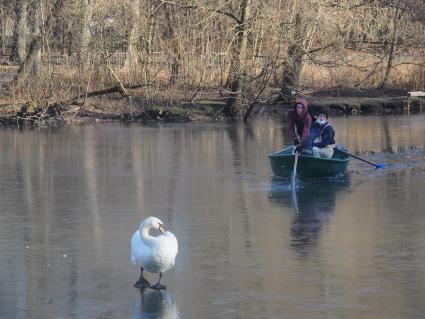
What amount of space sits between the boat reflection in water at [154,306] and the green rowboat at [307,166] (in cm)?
898

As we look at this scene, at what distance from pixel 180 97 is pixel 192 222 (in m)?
21.5

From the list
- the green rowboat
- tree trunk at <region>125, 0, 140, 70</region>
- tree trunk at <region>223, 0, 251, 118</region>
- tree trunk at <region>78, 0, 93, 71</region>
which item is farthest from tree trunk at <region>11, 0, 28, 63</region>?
the green rowboat

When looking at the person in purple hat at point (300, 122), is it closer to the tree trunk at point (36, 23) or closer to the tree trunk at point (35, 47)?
the tree trunk at point (36, 23)

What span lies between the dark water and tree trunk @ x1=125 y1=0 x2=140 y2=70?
9865 millimetres

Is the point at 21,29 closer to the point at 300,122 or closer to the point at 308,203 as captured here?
the point at 300,122

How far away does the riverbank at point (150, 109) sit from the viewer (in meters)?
33.9

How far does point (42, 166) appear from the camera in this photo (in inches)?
891

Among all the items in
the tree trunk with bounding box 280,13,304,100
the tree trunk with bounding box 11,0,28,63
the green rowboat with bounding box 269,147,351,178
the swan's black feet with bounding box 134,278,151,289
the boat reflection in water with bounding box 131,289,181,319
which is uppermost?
the tree trunk with bounding box 11,0,28,63

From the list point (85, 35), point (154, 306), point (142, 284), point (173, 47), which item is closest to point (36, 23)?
point (85, 35)

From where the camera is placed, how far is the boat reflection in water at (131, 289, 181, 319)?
9742 millimetres

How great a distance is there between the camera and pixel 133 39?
3606 centimetres

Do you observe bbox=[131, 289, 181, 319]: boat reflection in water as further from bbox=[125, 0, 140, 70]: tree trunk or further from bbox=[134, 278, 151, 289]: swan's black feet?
bbox=[125, 0, 140, 70]: tree trunk

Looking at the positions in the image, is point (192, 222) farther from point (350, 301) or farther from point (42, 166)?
point (42, 166)

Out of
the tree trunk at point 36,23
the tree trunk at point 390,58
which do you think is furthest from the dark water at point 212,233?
the tree trunk at point 390,58
